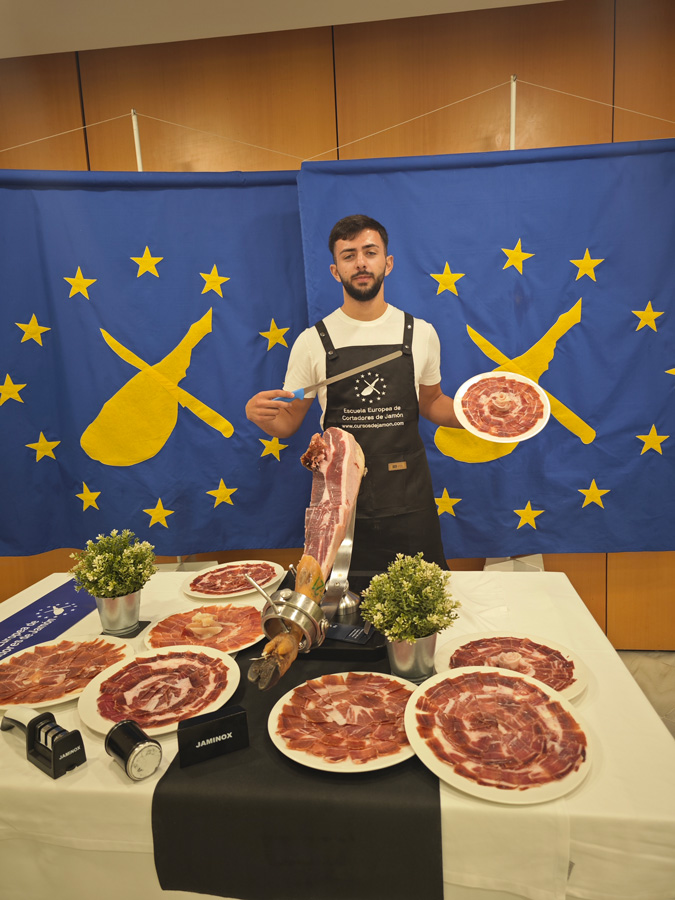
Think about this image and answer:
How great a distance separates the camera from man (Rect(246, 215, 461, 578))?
272 cm

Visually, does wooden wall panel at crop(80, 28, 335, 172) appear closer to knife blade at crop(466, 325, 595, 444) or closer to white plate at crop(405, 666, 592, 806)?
knife blade at crop(466, 325, 595, 444)

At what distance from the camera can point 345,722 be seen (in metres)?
1.34

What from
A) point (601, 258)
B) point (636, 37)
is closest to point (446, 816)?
point (601, 258)

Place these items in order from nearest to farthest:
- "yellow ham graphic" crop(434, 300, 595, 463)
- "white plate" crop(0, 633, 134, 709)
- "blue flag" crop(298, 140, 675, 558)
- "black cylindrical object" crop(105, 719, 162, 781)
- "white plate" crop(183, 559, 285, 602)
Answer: "black cylindrical object" crop(105, 719, 162, 781)
"white plate" crop(0, 633, 134, 709)
"white plate" crop(183, 559, 285, 602)
"blue flag" crop(298, 140, 675, 558)
"yellow ham graphic" crop(434, 300, 595, 463)

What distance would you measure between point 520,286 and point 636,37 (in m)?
1.56

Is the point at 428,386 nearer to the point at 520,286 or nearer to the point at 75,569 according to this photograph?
the point at 520,286

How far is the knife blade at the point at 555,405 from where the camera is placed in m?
3.07

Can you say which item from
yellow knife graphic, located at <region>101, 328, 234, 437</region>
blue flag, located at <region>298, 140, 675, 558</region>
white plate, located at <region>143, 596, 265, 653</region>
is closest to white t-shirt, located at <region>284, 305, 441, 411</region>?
blue flag, located at <region>298, 140, 675, 558</region>

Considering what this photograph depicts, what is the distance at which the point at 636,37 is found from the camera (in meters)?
3.14

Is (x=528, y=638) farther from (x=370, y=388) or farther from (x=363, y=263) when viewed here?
(x=363, y=263)

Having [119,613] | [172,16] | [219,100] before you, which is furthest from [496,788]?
[219,100]

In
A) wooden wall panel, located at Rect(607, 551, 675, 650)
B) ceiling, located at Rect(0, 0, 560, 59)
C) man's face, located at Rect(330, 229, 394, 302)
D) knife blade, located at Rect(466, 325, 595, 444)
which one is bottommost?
wooden wall panel, located at Rect(607, 551, 675, 650)

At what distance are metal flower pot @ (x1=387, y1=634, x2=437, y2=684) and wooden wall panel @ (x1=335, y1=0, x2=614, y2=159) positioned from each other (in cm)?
290

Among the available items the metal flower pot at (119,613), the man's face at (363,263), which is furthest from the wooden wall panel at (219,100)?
the metal flower pot at (119,613)
